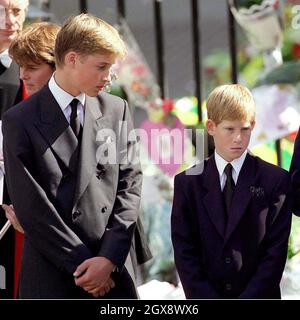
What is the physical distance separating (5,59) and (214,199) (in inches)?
40.9

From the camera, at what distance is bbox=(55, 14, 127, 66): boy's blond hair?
3580mm

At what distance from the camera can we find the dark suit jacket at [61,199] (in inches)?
138

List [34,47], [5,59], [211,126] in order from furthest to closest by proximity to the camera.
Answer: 1. [5,59]
2. [34,47]
3. [211,126]

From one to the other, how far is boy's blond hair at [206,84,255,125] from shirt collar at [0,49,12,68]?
850mm

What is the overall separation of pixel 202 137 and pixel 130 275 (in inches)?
38.2

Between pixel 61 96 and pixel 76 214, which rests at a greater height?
pixel 61 96

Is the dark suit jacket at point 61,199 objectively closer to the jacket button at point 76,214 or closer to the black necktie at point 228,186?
the jacket button at point 76,214

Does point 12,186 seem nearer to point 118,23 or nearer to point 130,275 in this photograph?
point 130,275

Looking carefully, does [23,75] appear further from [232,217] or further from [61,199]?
[232,217]

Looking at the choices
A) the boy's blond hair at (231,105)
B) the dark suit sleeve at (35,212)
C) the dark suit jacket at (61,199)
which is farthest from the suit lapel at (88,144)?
the boy's blond hair at (231,105)

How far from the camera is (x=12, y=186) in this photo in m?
3.55

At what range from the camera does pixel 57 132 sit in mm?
3576

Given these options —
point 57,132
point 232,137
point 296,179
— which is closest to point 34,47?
point 57,132

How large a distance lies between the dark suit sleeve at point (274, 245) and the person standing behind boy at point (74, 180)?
1.39 ft
